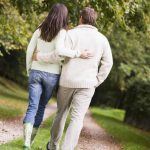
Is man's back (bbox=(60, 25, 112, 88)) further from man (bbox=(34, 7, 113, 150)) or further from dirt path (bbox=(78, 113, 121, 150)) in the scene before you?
dirt path (bbox=(78, 113, 121, 150))

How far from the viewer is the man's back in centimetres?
798

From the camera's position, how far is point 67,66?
805 centimetres

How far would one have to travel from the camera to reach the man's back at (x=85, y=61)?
7.98 m

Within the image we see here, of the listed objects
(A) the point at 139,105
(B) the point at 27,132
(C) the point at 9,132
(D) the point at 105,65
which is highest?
(D) the point at 105,65

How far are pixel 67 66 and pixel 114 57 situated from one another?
97.9 ft

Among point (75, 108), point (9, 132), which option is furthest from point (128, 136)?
point (75, 108)

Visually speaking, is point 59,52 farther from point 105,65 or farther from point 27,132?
point 27,132

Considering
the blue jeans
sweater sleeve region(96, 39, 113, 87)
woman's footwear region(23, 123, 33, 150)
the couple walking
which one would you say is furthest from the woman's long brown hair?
woman's footwear region(23, 123, 33, 150)

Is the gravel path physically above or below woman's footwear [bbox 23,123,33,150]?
below

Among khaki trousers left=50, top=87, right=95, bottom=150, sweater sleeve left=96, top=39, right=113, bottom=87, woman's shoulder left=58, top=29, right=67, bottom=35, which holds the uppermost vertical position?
woman's shoulder left=58, top=29, right=67, bottom=35

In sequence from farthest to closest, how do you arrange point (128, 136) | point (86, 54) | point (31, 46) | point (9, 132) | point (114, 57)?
point (114, 57)
point (128, 136)
point (9, 132)
point (31, 46)
point (86, 54)

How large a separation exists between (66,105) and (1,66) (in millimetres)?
46530

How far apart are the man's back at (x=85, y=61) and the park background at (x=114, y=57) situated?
5.63m

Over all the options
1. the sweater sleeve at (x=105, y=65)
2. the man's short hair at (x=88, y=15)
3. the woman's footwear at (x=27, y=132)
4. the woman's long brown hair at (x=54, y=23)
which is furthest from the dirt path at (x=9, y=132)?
the man's short hair at (x=88, y=15)
